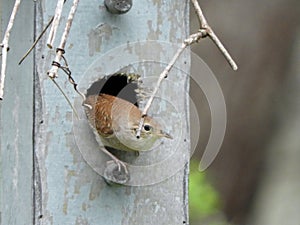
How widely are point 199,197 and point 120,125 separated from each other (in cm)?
185

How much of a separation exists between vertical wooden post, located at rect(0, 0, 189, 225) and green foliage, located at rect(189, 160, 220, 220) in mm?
1555

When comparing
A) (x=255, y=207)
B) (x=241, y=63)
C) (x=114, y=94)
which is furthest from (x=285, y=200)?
(x=114, y=94)

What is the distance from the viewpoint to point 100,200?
347cm

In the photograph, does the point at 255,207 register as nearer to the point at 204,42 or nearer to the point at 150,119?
the point at 204,42

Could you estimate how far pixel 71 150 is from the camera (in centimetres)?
346

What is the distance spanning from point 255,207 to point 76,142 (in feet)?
12.2

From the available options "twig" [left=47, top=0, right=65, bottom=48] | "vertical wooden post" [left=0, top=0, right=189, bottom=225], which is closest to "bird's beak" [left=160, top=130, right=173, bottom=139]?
"vertical wooden post" [left=0, top=0, right=189, bottom=225]

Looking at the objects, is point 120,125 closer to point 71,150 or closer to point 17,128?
point 71,150

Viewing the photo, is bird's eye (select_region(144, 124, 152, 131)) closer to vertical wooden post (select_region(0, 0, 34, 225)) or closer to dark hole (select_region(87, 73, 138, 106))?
dark hole (select_region(87, 73, 138, 106))

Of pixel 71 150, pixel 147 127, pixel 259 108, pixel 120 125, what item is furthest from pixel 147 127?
pixel 259 108

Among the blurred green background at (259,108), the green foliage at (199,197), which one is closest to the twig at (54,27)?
the green foliage at (199,197)

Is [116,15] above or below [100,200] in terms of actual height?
above

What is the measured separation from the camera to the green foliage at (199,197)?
203 inches

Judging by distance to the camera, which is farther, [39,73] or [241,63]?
[241,63]
